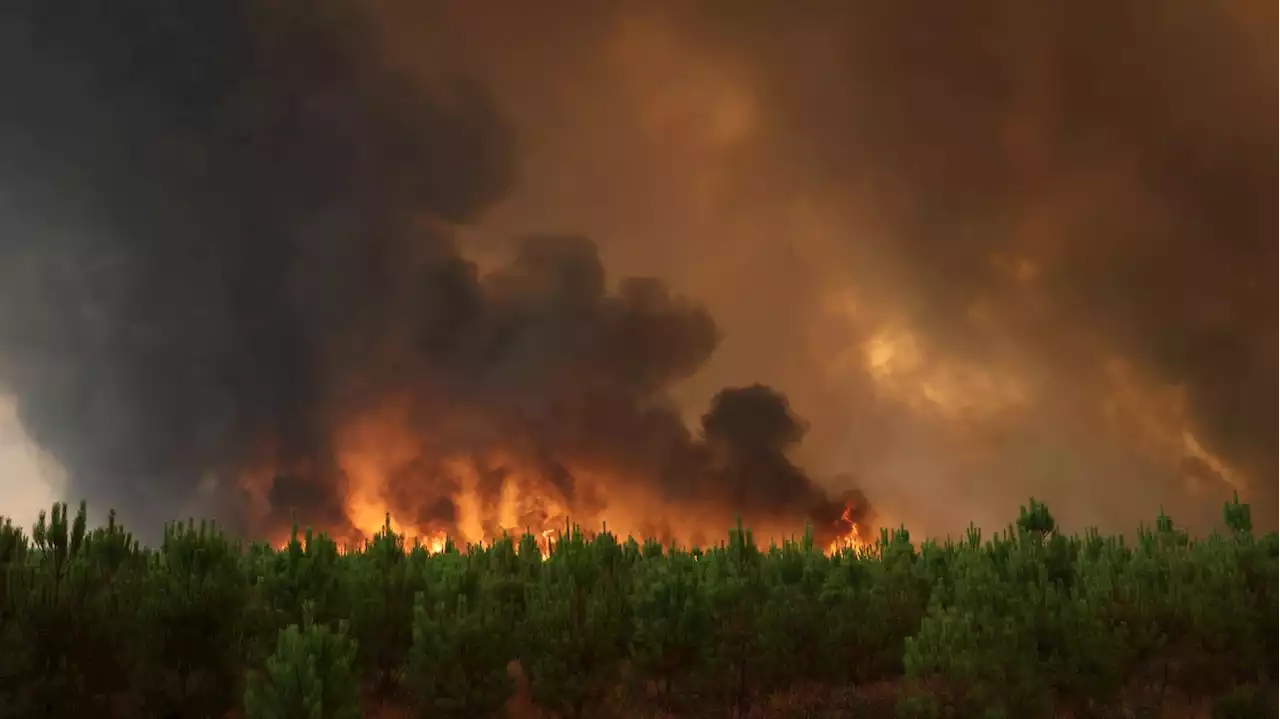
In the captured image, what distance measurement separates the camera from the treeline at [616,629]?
40.6ft

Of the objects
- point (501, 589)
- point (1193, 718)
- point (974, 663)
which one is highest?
point (501, 589)

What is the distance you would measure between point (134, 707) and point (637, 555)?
9.26 meters

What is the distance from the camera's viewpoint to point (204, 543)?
559 inches

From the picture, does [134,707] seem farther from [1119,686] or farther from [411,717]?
[1119,686]

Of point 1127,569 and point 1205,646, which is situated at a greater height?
point 1127,569

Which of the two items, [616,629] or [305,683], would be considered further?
[616,629]

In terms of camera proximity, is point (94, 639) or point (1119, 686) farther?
point (1119, 686)

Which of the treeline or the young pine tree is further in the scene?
the treeline

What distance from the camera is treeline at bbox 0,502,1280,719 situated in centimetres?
1237

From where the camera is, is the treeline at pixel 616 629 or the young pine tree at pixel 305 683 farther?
the treeline at pixel 616 629

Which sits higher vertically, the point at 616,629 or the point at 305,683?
the point at 616,629

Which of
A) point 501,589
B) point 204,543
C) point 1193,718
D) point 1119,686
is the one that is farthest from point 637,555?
point 1193,718

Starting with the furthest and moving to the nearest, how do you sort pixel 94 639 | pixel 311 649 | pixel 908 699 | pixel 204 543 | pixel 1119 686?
pixel 1119 686
pixel 908 699
pixel 204 543
pixel 94 639
pixel 311 649

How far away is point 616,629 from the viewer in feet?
51.4
